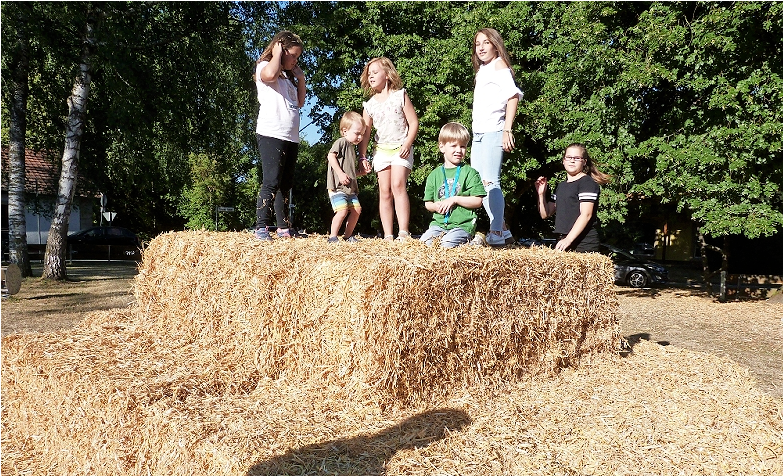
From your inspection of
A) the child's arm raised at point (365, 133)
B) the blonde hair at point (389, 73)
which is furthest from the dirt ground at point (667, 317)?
the blonde hair at point (389, 73)

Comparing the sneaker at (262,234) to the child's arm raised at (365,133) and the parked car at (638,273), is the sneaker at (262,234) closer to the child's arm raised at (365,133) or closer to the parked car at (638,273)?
the child's arm raised at (365,133)

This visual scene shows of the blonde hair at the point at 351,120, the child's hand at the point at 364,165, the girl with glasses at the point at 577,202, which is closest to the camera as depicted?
the girl with glasses at the point at 577,202

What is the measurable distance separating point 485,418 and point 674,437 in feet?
3.17

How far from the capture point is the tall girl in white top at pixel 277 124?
4254 millimetres

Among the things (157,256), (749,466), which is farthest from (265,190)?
(749,466)

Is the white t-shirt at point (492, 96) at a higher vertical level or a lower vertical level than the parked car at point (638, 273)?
higher

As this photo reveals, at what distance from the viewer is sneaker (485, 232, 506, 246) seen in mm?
4508

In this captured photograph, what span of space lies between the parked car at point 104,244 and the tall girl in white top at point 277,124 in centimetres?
1920

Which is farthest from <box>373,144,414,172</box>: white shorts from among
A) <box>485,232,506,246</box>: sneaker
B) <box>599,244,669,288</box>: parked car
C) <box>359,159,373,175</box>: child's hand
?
<box>599,244,669,288</box>: parked car

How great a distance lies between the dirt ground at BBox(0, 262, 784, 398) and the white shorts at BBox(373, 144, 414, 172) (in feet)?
8.27

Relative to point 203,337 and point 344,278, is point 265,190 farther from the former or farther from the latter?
point 344,278

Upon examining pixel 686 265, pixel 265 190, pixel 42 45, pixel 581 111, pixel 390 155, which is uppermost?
pixel 42 45

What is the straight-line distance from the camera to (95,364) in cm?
330

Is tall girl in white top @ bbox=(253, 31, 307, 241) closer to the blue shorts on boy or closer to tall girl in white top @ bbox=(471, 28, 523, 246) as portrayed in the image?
the blue shorts on boy
